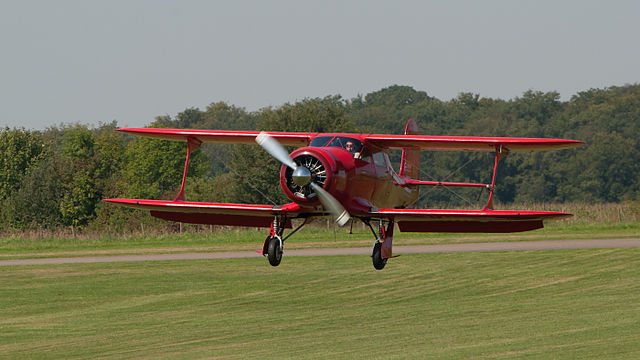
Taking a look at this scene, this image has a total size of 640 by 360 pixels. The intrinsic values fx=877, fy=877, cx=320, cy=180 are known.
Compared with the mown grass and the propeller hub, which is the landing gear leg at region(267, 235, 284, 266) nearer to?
the propeller hub

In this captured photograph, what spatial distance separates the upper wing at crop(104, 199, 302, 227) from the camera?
18719 mm

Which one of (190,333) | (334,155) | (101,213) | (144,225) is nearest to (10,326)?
(190,333)

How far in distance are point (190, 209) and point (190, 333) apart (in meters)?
38.3

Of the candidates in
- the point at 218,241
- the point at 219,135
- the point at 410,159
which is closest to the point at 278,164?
the point at 218,241

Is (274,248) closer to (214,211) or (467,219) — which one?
(214,211)

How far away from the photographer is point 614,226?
8588cm

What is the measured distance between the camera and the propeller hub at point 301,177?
17.5 m

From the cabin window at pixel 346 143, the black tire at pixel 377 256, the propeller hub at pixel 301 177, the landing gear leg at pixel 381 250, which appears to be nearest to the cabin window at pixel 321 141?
the cabin window at pixel 346 143

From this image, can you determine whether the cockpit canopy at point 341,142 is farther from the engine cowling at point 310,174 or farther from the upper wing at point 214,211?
the upper wing at point 214,211

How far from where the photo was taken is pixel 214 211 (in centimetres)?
1958

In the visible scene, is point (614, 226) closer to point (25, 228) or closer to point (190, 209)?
point (25, 228)

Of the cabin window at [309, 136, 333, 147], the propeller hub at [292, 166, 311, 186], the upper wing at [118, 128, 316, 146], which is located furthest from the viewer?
the upper wing at [118, 128, 316, 146]

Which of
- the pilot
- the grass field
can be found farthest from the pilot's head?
the grass field

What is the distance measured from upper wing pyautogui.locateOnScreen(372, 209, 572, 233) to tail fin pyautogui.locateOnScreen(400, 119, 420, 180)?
194 inches
